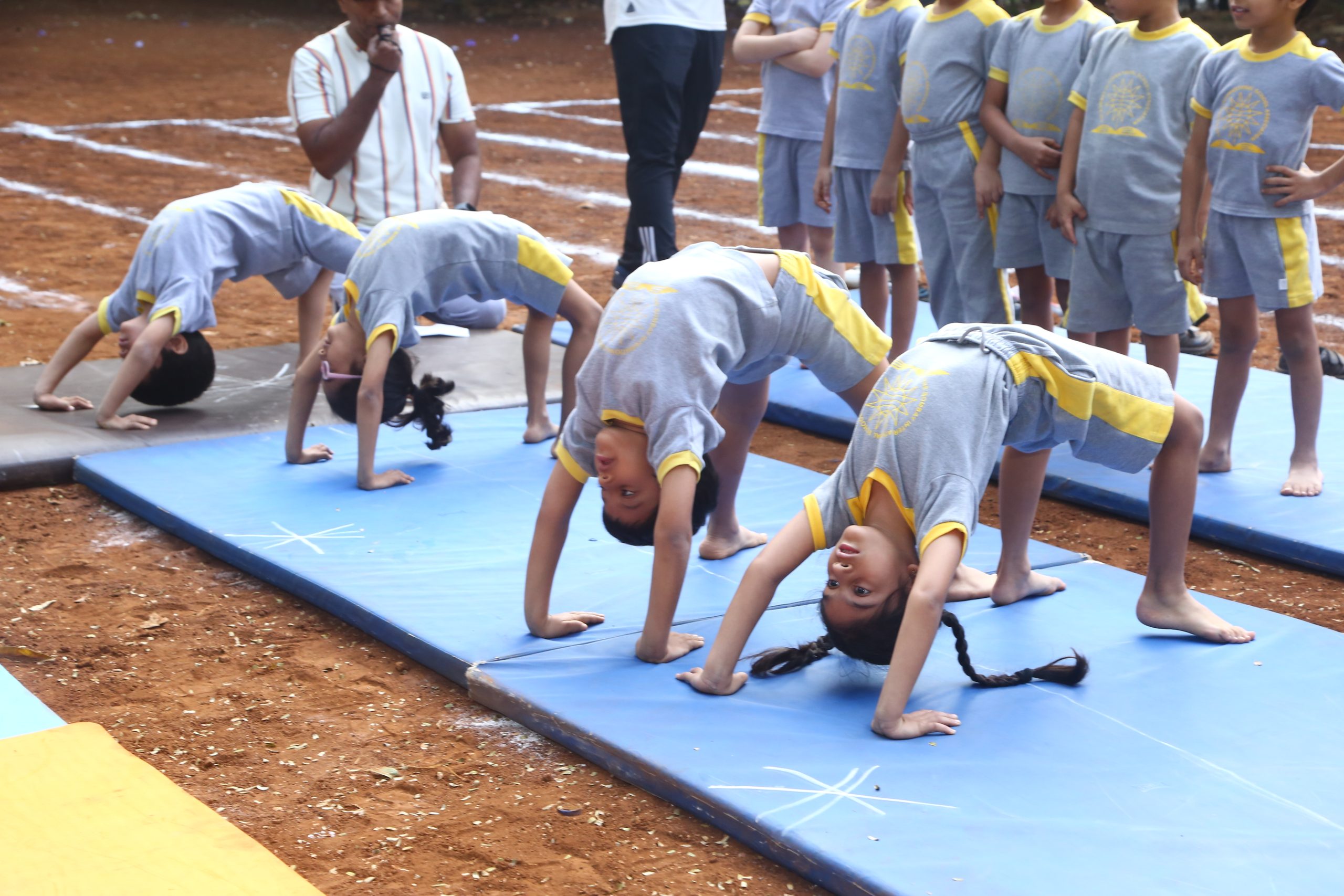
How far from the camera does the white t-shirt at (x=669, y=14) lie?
6363mm

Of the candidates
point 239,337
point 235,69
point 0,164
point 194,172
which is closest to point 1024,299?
point 239,337

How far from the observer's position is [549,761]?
292cm

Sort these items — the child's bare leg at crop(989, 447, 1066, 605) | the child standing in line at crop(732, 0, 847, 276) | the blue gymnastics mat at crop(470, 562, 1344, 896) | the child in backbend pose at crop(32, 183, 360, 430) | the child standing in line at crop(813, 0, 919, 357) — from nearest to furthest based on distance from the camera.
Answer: the blue gymnastics mat at crop(470, 562, 1344, 896)
the child's bare leg at crop(989, 447, 1066, 605)
the child in backbend pose at crop(32, 183, 360, 430)
the child standing in line at crop(813, 0, 919, 357)
the child standing in line at crop(732, 0, 847, 276)

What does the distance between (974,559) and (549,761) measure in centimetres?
144

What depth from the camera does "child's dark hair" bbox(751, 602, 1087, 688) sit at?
9.23ft

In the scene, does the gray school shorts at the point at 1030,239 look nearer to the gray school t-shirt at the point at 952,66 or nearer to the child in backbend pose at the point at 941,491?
the gray school t-shirt at the point at 952,66

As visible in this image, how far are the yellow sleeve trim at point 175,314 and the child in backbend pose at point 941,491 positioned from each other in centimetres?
263

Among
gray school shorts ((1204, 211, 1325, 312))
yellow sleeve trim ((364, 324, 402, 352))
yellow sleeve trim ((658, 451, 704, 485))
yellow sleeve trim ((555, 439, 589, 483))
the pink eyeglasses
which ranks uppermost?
gray school shorts ((1204, 211, 1325, 312))

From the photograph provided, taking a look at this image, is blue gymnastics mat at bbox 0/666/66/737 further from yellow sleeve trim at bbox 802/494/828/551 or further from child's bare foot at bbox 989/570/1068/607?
child's bare foot at bbox 989/570/1068/607

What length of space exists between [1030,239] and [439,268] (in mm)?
1960

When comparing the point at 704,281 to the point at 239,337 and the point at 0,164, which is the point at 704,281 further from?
the point at 0,164

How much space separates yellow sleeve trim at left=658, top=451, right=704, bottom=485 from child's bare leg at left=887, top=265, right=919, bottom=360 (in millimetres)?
2387

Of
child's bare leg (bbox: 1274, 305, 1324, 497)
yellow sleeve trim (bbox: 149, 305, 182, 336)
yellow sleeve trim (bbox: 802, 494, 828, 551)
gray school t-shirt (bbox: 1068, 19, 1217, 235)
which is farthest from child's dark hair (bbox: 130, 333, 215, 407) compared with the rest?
child's bare leg (bbox: 1274, 305, 1324, 497)

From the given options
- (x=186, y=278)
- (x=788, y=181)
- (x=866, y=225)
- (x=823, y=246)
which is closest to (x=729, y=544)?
(x=866, y=225)
